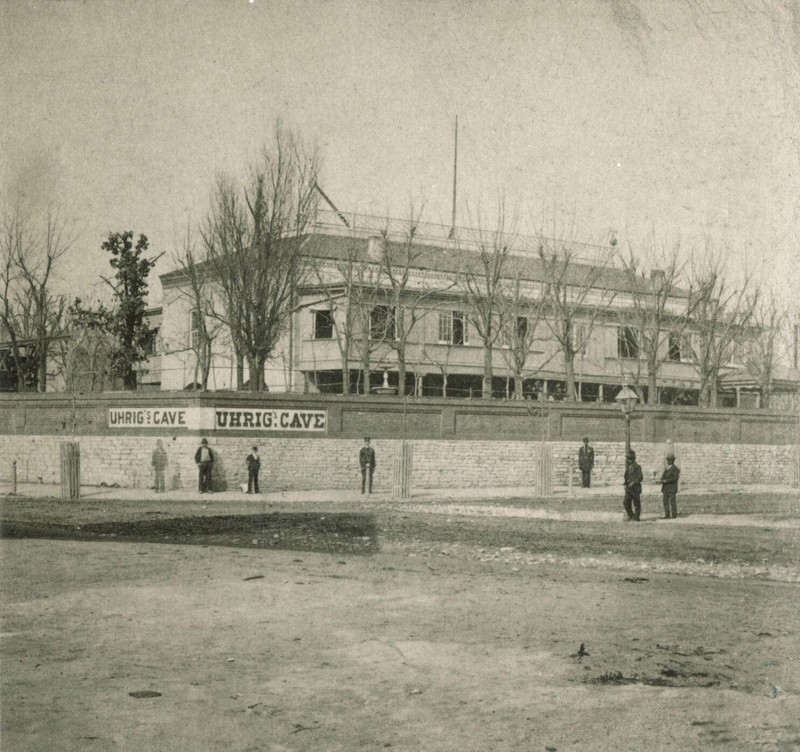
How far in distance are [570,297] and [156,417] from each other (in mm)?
22006

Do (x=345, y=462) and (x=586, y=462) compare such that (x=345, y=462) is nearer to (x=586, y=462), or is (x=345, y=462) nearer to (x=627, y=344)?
(x=586, y=462)

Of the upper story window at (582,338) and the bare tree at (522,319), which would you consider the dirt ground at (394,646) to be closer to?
the bare tree at (522,319)

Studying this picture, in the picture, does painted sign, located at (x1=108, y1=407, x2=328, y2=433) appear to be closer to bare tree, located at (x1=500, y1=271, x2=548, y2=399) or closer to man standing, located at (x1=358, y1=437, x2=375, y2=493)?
man standing, located at (x1=358, y1=437, x2=375, y2=493)

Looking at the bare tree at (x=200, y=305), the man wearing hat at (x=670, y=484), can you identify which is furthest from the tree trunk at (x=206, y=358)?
the man wearing hat at (x=670, y=484)

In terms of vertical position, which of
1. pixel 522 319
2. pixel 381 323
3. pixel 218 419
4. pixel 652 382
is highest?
pixel 522 319

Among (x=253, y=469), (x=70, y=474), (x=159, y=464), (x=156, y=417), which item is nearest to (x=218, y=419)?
(x=253, y=469)

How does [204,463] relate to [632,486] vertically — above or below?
above

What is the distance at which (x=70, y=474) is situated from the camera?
22516 millimetres

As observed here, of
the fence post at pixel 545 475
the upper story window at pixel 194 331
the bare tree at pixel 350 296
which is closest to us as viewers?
the fence post at pixel 545 475

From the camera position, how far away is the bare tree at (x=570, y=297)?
116ft

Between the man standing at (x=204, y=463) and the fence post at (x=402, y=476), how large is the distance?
4.75 metres

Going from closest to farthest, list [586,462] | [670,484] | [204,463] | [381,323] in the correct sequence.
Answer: [670,484], [204,463], [586,462], [381,323]

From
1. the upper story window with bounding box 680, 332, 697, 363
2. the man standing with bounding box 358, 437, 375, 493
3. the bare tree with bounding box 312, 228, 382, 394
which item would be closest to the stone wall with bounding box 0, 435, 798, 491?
the man standing with bounding box 358, 437, 375, 493

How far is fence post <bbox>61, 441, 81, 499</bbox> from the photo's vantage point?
22.5 meters
